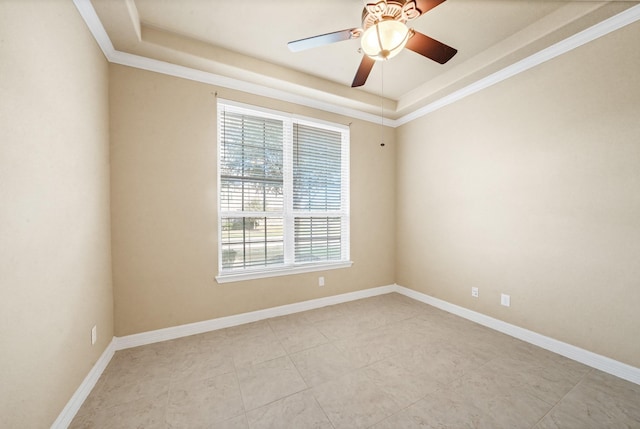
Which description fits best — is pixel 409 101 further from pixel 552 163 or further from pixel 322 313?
pixel 322 313

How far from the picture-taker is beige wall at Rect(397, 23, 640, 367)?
1901 millimetres

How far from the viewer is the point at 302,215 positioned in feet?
10.8

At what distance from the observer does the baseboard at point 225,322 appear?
2348 mm

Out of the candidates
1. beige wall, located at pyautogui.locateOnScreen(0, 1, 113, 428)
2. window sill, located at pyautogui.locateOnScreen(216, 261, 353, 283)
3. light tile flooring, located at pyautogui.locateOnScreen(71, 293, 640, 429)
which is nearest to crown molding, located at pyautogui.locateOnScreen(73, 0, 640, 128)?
beige wall, located at pyautogui.locateOnScreen(0, 1, 113, 428)

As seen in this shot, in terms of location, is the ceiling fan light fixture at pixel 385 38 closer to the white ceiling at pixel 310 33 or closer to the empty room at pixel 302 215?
the empty room at pixel 302 215

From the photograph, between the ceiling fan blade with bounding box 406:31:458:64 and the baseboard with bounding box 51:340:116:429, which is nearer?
the baseboard with bounding box 51:340:116:429

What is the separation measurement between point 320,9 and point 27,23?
1.85 metres

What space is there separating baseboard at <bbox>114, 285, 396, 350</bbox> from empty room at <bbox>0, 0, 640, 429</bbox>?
2 centimetres

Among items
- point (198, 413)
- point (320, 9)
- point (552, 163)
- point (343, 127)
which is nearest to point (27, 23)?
point (320, 9)

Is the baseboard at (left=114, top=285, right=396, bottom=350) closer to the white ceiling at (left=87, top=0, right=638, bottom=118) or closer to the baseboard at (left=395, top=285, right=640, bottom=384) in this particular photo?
the baseboard at (left=395, top=285, right=640, bottom=384)

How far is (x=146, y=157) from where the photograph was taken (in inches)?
93.6

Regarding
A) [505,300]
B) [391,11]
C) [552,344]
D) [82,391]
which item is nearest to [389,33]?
[391,11]

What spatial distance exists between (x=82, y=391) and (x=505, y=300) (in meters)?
3.83

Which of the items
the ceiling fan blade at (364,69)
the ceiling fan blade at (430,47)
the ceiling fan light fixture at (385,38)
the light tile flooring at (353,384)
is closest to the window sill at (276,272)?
the light tile flooring at (353,384)
